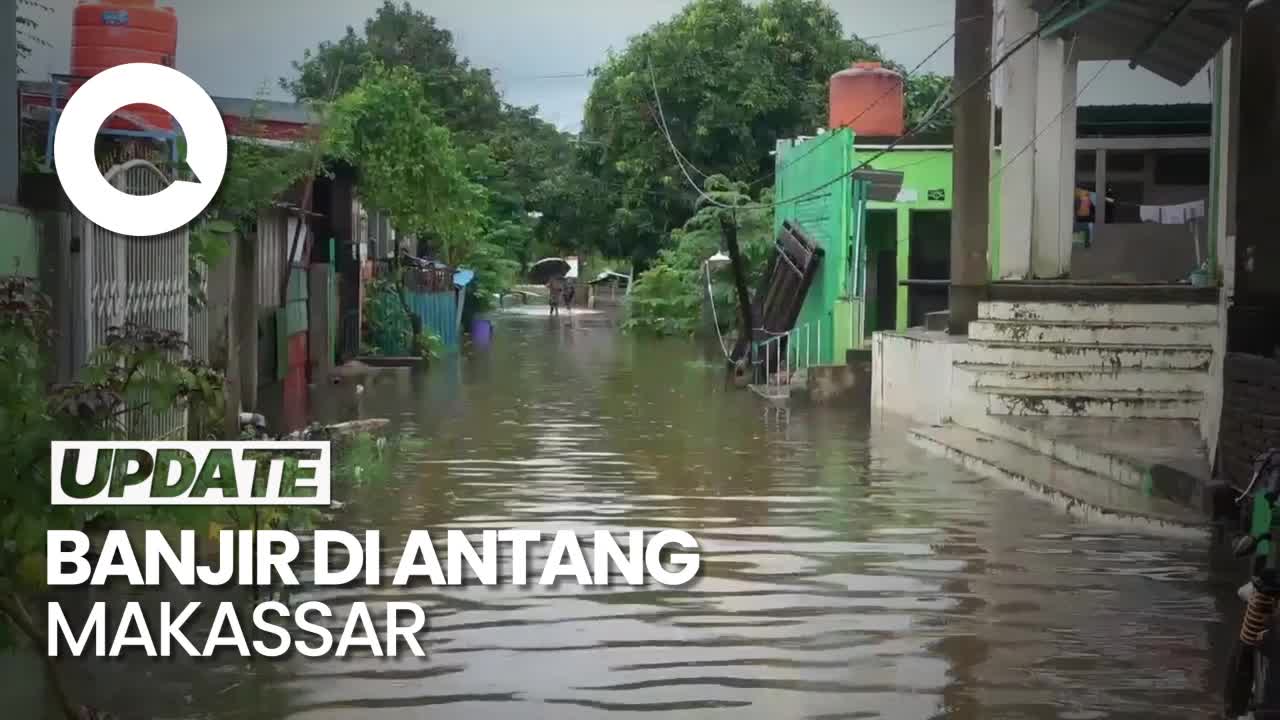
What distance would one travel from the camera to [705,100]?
4281 cm

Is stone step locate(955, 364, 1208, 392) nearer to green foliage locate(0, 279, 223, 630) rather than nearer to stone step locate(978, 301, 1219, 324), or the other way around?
stone step locate(978, 301, 1219, 324)

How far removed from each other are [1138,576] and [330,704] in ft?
16.0

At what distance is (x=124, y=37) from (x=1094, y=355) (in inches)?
366

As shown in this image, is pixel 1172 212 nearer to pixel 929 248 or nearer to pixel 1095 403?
pixel 929 248

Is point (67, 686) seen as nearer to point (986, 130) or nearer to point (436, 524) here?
point (436, 524)

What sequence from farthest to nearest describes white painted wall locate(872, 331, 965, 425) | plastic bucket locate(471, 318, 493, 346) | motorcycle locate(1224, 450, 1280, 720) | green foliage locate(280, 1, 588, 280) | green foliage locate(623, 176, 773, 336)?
green foliage locate(280, 1, 588, 280), plastic bucket locate(471, 318, 493, 346), green foliage locate(623, 176, 773, 336), white painted wall locate(872, 331, 965, 425), motorcycle locate(1224, 450, 1280, 720)

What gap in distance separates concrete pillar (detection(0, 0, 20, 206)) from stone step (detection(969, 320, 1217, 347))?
389 inches

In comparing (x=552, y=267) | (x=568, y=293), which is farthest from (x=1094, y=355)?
(x=552, y=267)

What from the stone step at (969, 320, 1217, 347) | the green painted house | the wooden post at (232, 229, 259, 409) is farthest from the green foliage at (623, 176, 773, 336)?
the wooden post at (232, 229, 259, 409)

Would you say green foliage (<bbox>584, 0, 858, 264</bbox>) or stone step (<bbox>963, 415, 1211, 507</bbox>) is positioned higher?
green foliage (<bbox>584, 0, 858, 264</bbox>)

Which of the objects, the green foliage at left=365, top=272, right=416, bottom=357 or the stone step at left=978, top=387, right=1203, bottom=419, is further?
the green foliage at left=365, top=272, right=416, bottom=357

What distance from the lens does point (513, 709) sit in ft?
20.7

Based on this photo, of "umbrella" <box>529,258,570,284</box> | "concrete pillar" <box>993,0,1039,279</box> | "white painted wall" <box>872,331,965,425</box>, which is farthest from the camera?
"umbrella" <box>529,258,570,284</box>

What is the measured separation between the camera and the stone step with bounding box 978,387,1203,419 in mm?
15289
